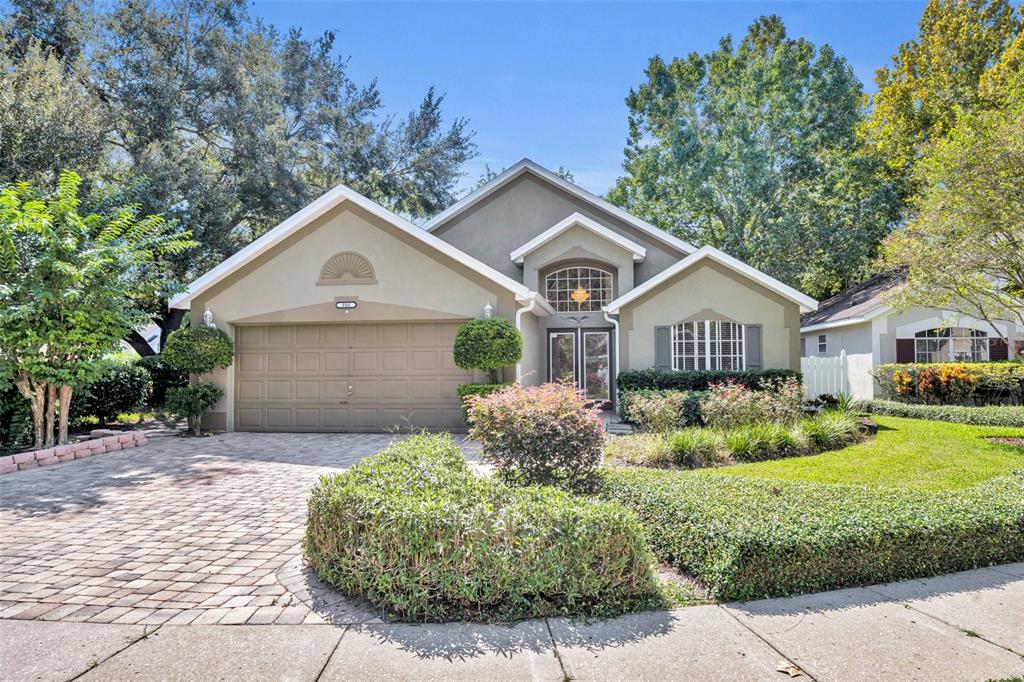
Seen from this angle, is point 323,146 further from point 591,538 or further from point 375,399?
point 591,538

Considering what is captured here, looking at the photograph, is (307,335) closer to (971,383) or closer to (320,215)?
(320,215)

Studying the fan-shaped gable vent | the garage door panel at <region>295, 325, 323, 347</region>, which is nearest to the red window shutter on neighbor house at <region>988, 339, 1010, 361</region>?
the fan-shaped gable vent

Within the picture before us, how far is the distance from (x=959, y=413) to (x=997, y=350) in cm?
732

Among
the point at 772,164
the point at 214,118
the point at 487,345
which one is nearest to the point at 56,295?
the point at 487,345

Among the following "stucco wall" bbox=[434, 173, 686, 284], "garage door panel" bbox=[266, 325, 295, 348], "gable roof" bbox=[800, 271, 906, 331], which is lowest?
"garage door panel" bbox=[266, 325, 295, 348]

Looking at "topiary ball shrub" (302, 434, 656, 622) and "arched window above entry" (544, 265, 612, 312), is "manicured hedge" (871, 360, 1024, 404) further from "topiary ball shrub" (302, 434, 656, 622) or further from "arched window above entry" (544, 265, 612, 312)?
"topiary ball shrub" (302, 434, 656, 622)

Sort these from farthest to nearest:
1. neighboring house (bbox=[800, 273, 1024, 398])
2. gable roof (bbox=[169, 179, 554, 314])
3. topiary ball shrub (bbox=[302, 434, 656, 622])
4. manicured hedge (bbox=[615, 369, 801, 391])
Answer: neighboring house (bbox=[800, 273, 1024, 398])
manicured hedge (bbox=[615, 369, 801, 391])
gable roof (bbox=[169, 179, 554, 314])
topiary ball shrub (bbox=[302, 434, 656, 622])

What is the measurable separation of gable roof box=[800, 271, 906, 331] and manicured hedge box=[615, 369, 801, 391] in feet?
19.7

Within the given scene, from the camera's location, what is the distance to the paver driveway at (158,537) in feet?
13.4

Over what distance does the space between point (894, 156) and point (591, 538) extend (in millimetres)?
28411

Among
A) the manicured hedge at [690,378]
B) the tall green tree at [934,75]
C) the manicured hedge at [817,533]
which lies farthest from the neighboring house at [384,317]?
the tall green tree at [934,75]

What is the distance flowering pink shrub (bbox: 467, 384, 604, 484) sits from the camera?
5.80 metres

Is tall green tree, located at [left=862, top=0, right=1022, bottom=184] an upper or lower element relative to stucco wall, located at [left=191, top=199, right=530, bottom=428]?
upper

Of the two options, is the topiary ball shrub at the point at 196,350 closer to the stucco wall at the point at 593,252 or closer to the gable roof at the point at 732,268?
the stucco wall at the point at 593,252
